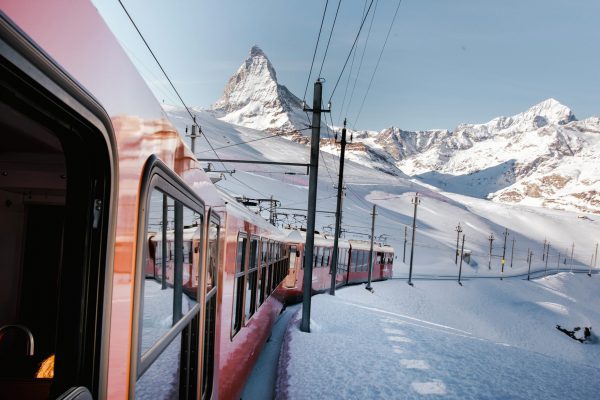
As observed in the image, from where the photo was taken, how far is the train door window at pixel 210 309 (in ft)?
10.2

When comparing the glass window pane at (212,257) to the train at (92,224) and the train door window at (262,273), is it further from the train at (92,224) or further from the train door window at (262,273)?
the train door window at (262,273)

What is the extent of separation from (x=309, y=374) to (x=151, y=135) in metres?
7.11

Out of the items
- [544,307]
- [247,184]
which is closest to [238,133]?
[247,184]

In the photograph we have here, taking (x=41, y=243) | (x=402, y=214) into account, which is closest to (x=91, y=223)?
(x=41, y=243)

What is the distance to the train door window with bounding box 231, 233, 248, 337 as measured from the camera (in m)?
4.93

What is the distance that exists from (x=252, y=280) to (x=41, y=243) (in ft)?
13.1

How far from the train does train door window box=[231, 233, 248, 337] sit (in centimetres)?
165

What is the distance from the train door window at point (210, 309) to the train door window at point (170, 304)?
A: 1.08 feet

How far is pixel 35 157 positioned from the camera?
1984 mm

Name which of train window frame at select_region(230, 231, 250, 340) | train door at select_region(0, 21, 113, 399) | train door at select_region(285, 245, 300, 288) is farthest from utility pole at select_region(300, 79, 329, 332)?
train door at select_region(0, 21, 113, 399)

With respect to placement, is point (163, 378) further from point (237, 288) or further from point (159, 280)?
point (237, 288)

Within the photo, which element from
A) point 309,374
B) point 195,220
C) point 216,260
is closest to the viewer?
point 195,220

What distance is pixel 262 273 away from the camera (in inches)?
297

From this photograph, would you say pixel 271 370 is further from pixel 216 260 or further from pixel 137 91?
pixel 137 91
